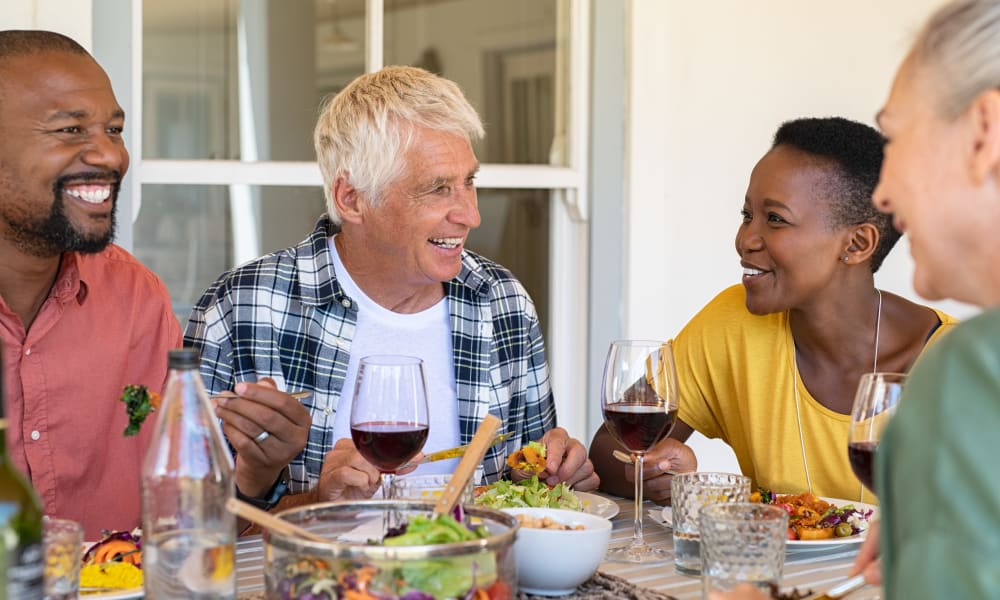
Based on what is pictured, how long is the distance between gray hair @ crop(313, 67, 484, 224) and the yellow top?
2.23ft

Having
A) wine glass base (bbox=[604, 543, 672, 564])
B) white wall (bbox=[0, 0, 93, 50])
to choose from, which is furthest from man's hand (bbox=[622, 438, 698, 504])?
white wall (bbox=[0, 0, 93, 50])

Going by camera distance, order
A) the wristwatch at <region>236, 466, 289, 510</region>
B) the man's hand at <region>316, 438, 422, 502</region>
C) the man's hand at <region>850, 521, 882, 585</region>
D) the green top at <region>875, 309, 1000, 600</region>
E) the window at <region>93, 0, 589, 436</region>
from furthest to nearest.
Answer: the window at <region>93, 0, 589, 436</region> < the wristwatch at <region>236, 466, 289, 510</region> < the man's hand at <region>316, 438, 422, 502</region> < the man's hand at <region>850, 521, 882, 585</region> < the green top at <region>875, 309, 1000, 600</region>

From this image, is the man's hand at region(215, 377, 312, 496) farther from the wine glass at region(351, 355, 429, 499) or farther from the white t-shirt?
the white t-shirt

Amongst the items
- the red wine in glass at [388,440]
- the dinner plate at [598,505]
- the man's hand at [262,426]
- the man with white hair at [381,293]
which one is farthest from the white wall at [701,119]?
the red wine in glass at [388,440]

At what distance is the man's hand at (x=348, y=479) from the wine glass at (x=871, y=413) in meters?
0.76

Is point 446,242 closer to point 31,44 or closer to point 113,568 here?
point 31,44

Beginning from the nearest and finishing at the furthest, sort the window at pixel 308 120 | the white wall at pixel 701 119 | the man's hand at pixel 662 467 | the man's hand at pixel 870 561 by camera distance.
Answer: the man's hand at pixel 870 561, the man's hand at pixel 662 467, the window at pixel 308 120, the white wall at pixel 701 119

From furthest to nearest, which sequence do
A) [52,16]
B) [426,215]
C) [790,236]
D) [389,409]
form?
[52,16], [426,215], [790,236], [389,409]

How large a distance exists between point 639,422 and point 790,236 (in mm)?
781

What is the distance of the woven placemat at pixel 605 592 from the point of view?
1438mm

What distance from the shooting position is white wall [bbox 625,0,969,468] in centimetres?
346

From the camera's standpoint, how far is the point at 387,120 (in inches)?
95.1

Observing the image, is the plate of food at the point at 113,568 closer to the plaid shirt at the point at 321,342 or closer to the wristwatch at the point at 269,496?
the wristwatch at the point at 269,496

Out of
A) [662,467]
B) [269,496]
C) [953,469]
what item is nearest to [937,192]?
[953,469]
